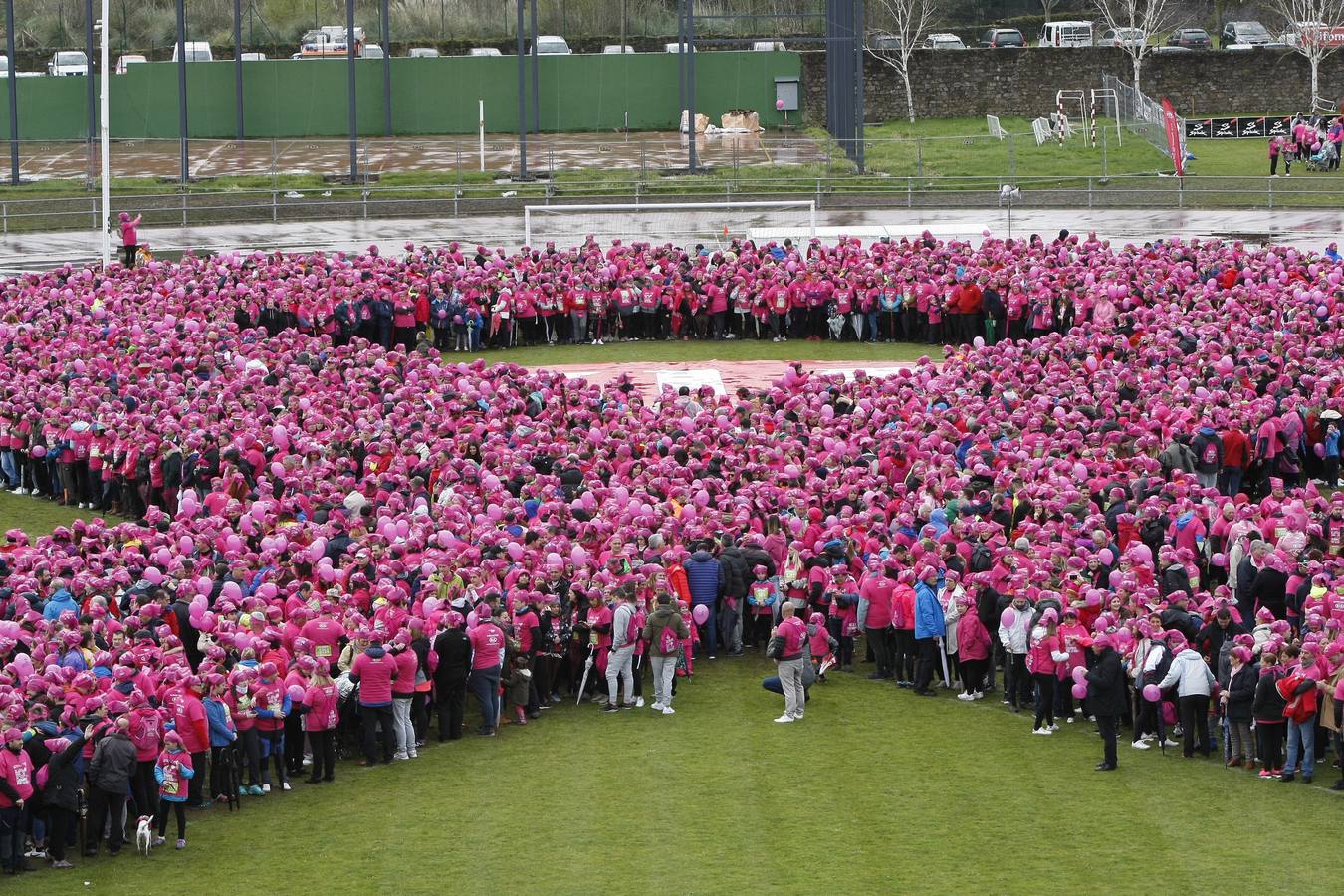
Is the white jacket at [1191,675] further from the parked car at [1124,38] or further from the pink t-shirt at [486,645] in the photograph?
the parked car at [1124,38]

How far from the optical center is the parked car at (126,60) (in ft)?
216

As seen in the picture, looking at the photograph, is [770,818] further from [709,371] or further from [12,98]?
[12,98]

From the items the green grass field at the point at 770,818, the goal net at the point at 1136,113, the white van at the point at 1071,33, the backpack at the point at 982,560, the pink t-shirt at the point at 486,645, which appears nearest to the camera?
the green grass field at the point at 770,818

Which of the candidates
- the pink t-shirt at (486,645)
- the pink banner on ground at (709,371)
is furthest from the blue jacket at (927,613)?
the pink banner on ground at (709,371)

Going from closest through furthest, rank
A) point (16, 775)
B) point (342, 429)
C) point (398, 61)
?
point (16, 775)
point (342, 429)
point (398, 61)

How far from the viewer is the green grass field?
49.6ft

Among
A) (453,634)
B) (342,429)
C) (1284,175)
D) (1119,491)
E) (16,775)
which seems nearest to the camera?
(16,775)

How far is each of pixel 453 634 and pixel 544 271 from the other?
19.7m

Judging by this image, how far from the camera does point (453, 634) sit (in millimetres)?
18281

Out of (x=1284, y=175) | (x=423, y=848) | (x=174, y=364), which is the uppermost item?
(x=1284, y=175)

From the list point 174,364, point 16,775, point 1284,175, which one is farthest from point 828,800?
point 1284,175

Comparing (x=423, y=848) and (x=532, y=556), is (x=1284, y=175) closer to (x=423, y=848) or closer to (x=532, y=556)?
(x=532, y=556)

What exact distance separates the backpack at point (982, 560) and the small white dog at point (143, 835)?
9084 mm

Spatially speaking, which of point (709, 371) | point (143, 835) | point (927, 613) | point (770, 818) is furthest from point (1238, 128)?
point (143, 835)
